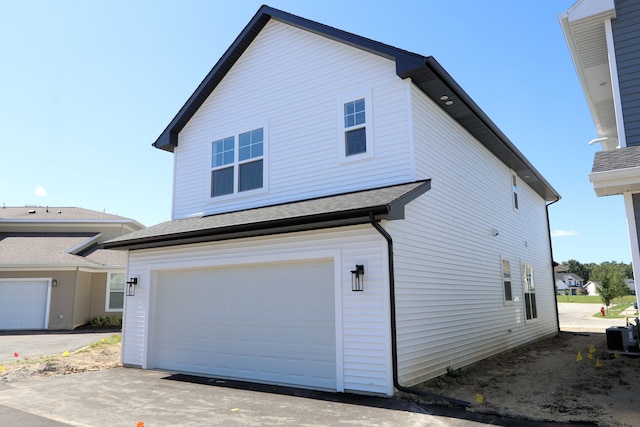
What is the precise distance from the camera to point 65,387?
325 inches

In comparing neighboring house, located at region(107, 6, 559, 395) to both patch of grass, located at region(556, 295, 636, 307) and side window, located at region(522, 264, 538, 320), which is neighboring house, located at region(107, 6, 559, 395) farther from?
patch of grass, located at region(556, 295, 636, 307)

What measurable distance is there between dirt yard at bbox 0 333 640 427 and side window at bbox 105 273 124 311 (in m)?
8.96

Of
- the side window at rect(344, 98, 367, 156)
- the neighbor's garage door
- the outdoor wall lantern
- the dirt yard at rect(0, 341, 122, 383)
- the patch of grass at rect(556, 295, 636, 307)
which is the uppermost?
the side window at rect(344, 98, 367, 156)

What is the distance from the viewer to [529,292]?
14820mm

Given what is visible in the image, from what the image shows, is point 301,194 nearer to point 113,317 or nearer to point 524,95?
point 524,95

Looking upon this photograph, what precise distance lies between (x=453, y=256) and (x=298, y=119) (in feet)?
15.6

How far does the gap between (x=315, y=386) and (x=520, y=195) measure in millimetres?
11508

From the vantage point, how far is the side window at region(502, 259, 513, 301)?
42.1ft

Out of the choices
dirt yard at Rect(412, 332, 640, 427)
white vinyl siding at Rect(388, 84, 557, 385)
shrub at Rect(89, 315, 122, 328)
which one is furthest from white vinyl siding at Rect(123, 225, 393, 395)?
shrub at Rect(89, 315, 122, 328)

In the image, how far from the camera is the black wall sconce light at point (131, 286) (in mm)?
10852

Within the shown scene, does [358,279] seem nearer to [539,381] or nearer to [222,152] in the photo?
[539,381]

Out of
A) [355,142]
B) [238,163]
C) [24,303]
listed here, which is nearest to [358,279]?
[355,142]

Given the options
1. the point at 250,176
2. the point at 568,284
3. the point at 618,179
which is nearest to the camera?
the point at 618,179

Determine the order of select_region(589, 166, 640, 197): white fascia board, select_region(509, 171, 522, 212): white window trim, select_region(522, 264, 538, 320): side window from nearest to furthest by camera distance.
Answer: select_region(589, 166, 640, 197): white fascia board < select_region(522, 264, 538, 320): side window < select_region(509, 171, 522, 212): white window trim
